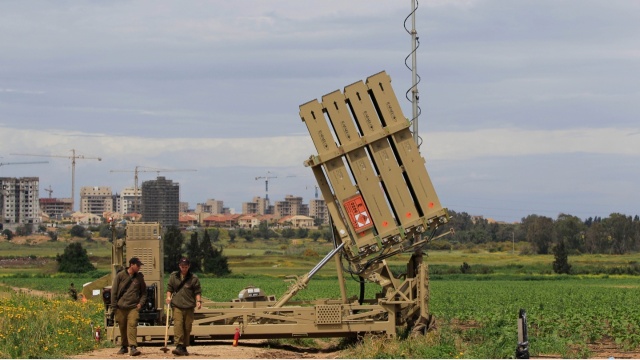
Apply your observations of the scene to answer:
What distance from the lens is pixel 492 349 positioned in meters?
20.7

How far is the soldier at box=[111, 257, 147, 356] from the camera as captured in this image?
19344 mm

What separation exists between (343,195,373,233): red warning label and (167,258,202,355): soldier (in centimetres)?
405

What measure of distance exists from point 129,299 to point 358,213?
529cm

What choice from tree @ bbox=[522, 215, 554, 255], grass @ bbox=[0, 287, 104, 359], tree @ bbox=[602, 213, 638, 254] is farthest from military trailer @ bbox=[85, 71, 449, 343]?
tree @ bbox=[602, 213, 638, 254]

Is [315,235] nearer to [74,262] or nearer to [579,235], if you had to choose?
[579,235]

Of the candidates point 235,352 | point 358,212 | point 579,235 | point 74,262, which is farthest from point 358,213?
point 579,235

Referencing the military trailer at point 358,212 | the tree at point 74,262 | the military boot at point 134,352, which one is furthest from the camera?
the tree at point 74,262

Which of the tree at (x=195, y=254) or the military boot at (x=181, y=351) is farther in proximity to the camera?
the tree at (x=195, y=254)

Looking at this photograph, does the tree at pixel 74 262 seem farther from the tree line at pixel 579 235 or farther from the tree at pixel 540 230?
the tree at pixel 540 230

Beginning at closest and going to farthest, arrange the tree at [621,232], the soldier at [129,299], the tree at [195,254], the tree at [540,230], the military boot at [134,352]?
the military boot at [134,352] < the soldier at [129,299] < the tree at [195,254] < the tree at [621,232] < the tree at [540,230]

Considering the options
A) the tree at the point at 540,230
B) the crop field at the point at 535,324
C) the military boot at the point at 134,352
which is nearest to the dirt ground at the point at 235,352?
the military boot at the point at 134,352

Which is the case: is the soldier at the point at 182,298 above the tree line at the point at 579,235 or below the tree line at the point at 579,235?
below

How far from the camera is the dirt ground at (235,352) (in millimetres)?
19406

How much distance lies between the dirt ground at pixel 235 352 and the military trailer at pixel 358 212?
0.36m
